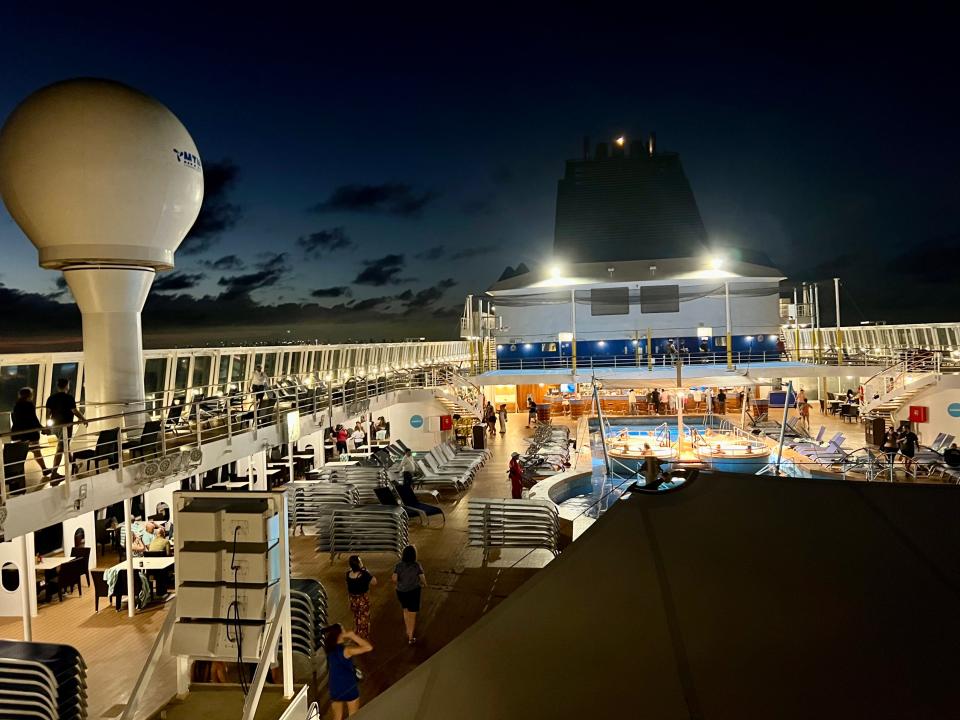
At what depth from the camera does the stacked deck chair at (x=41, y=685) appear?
4.48 meters

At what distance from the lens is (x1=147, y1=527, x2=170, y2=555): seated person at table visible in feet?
27.0

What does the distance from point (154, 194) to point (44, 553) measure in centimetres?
575

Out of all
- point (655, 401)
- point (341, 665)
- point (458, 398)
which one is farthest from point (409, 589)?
point (655, 401)

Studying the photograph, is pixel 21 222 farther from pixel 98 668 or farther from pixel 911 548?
pixel 911 548

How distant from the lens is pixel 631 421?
18.6 m

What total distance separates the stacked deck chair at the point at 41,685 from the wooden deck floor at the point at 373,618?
1.70 ft

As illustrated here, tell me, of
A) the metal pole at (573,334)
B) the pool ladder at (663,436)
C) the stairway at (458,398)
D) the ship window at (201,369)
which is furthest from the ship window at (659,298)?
the ship window at (201,369)

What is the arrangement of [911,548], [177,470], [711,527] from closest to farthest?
[911,548]
[711,527]
[177,470]

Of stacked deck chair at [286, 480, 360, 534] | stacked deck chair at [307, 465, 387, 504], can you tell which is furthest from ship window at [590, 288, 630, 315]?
stacked deck chair at [286, 480, 360, 534]

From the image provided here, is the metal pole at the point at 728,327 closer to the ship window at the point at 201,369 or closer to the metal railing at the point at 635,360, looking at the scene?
the metal railing at the point at 635,360

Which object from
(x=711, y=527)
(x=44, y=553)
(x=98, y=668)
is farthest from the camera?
(x=44, y=553)

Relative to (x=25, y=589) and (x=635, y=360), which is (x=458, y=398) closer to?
(x=635, y=360)

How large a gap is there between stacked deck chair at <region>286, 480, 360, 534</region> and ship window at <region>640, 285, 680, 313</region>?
14469mm

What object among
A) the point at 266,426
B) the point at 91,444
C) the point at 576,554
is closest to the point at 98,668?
the point at 91,444
